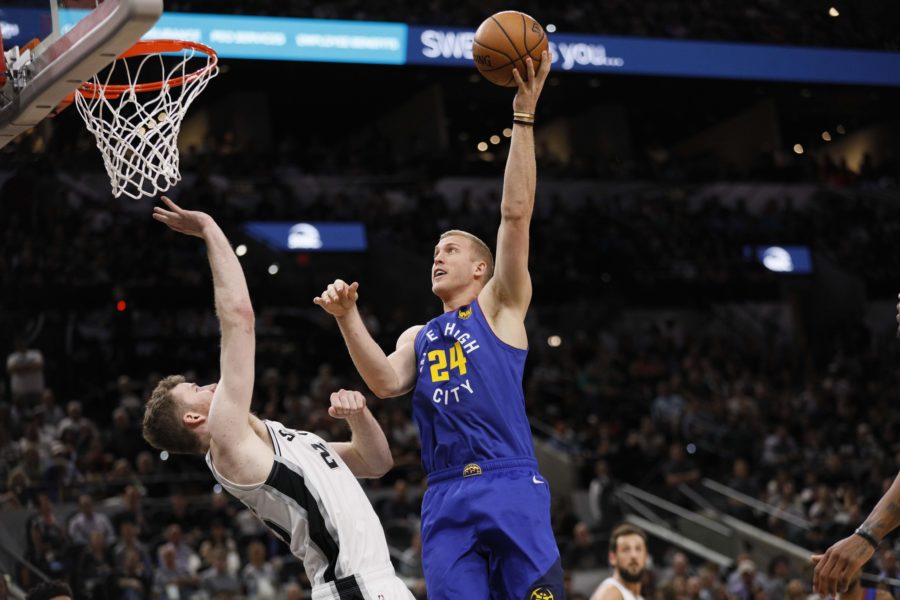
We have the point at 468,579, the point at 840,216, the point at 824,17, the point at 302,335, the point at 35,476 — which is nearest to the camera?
the point at 468,579

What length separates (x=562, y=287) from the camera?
21000mm

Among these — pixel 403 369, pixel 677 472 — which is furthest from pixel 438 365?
pixel 677 472

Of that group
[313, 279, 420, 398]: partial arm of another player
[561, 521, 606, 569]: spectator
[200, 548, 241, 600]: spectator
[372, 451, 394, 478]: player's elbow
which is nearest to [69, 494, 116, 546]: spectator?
[200, 548, 241, 600]: spectator

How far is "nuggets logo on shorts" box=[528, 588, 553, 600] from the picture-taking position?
4.33m

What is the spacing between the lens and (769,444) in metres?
17.0

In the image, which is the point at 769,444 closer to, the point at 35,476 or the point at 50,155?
the point at 35,476

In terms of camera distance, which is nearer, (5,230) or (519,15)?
(519,15)

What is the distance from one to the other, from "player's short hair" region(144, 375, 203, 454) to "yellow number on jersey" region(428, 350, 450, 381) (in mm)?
952

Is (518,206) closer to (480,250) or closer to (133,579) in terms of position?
(480,250)

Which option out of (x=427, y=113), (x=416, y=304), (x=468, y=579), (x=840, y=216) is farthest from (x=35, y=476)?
(x=840, y=216)

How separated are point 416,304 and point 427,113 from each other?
568 centimetres

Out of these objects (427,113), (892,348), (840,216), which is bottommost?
(892,348)

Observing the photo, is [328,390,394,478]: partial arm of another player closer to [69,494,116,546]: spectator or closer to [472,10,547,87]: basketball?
[472,10,547,87]: basketball

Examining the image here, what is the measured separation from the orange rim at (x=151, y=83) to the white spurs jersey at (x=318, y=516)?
86.6 inches
